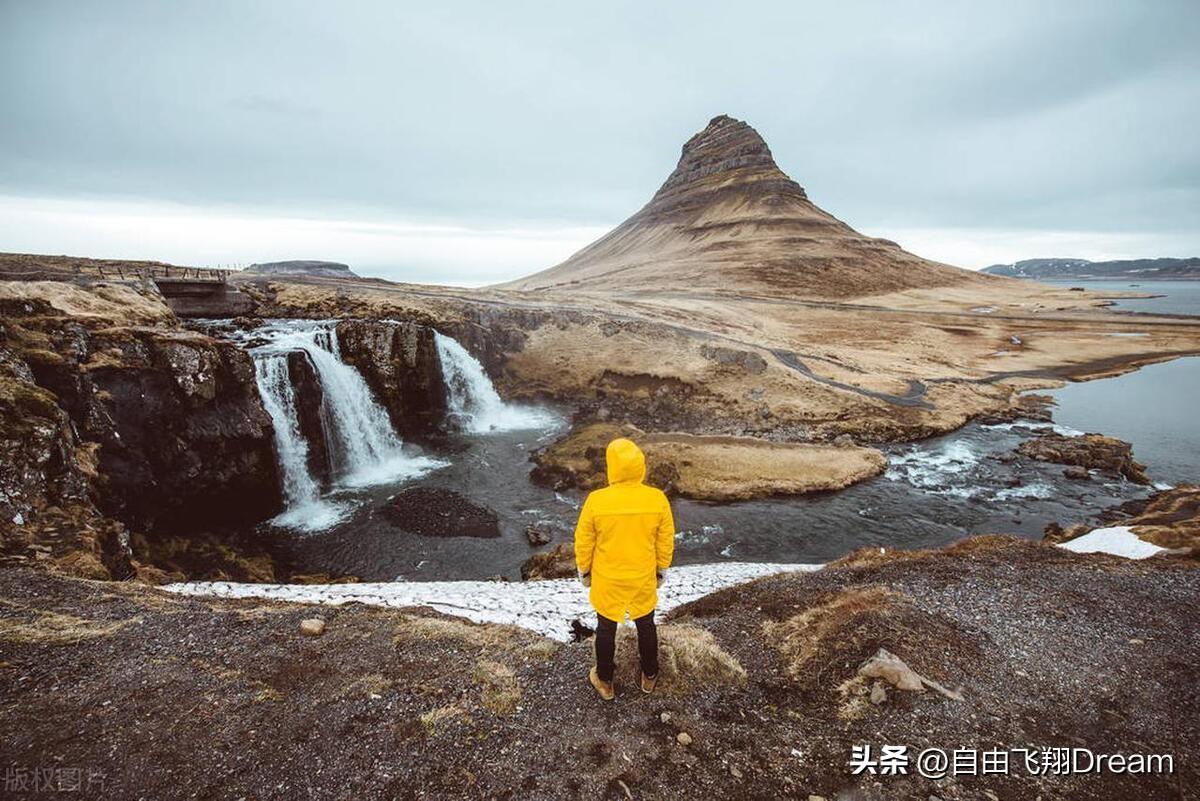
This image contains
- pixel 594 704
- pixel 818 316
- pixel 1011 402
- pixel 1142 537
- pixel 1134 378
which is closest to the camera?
pixel 594 704

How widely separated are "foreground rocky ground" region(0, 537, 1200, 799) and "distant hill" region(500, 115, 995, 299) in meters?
110

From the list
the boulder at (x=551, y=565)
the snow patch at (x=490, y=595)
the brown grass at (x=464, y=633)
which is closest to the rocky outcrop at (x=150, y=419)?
the snow patch at (x=490, y=595)

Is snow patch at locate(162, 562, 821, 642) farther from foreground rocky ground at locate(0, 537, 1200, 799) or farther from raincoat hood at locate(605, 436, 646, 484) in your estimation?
raincoat hood at locate(605, 436, 646, 484)

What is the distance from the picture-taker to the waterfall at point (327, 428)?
27.3 metres

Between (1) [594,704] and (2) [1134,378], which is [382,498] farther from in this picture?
(2) [1134,378]

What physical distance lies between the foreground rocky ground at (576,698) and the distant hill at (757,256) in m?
110

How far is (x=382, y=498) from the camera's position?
27891mm

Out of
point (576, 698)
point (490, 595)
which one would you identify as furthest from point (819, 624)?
point (490, 595)

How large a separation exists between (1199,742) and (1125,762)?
50.7 inches

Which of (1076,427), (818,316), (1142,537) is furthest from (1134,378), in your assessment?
(1142,537)

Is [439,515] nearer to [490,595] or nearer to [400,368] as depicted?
[490,595]

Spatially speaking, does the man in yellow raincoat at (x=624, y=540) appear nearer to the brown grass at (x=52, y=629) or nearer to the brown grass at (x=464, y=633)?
the brown grass at (x=464, y=633)

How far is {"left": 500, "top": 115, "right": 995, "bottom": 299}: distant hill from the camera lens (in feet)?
417

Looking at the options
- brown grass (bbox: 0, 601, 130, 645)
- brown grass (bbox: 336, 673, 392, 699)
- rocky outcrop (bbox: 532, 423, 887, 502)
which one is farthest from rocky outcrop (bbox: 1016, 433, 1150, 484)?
brown grass (bbox: 0, 601, 130, 645)
